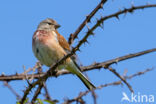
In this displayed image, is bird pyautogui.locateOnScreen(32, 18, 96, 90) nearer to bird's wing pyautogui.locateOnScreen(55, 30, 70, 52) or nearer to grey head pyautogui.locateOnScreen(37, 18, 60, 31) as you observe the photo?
bird's wing pyautogui.locateOnScreen(55, 30, 70, 52)

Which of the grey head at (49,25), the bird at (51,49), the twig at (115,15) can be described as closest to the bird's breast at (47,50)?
the bird at (51,49)

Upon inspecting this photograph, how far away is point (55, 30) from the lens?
5.27 m

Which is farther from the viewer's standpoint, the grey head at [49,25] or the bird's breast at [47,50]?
the grey head at [49,25]

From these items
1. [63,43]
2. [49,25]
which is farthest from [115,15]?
[49,25]

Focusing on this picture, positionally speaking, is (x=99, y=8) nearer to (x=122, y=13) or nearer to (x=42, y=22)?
(x=122, y=13)

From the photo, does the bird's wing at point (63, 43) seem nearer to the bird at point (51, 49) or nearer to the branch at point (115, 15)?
the bird at point (51, 49)

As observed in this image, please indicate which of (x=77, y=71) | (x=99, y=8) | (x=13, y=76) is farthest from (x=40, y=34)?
(x=99, y=8)

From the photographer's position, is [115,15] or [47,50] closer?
[115,15]

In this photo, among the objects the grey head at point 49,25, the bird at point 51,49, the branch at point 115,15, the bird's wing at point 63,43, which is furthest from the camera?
the grey head at point 49,25

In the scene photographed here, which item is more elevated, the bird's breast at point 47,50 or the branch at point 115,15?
the bird's breast at point 47,50

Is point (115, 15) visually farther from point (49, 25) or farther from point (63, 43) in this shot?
point (49, 25)

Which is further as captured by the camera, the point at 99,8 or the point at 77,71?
the point at 77,71

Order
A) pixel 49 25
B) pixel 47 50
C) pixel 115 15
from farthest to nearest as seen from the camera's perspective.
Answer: pixel 49 25
pixel 47 50
pixel 115 15

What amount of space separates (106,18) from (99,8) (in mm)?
348
